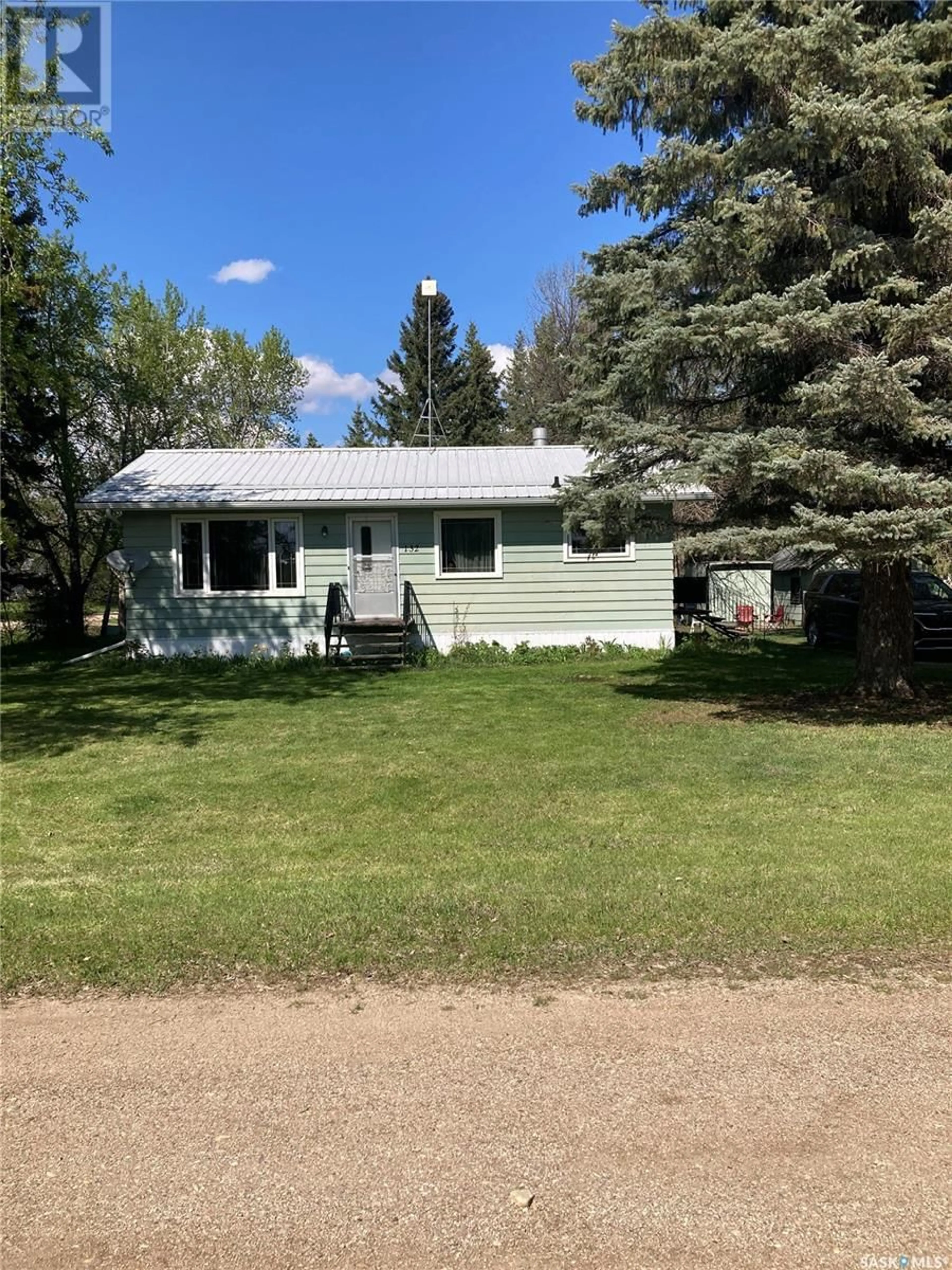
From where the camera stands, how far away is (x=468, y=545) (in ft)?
50.3

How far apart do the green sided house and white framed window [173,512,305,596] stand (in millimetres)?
20

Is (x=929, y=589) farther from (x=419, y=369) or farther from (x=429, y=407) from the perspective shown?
(x=419, y=369)

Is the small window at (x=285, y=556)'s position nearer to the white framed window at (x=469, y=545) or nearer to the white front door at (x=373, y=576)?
the white front door at (x=373, y=576)

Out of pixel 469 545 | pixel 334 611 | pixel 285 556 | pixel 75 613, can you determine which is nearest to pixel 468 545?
pixel 469 545

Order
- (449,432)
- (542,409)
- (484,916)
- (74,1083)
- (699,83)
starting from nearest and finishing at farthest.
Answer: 1. (74,1083)
2. (484,916)
3. (699,83)
4. (542,409)
5. (449,432)

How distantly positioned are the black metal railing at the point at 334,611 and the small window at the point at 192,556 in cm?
236

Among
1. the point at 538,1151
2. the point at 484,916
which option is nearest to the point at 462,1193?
the point at 538,1151

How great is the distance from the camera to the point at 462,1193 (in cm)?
230

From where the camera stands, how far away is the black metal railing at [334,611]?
14414 mm

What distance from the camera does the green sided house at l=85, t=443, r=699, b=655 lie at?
15109 mm

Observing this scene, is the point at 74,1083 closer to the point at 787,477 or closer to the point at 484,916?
the point at 484,916

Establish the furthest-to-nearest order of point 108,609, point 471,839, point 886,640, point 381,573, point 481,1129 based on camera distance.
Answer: point 108,609 < point 381,573 < point 886,640 < point 471,839 < point 481,1129

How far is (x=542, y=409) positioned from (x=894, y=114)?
476cm

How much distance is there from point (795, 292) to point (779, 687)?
564cm
